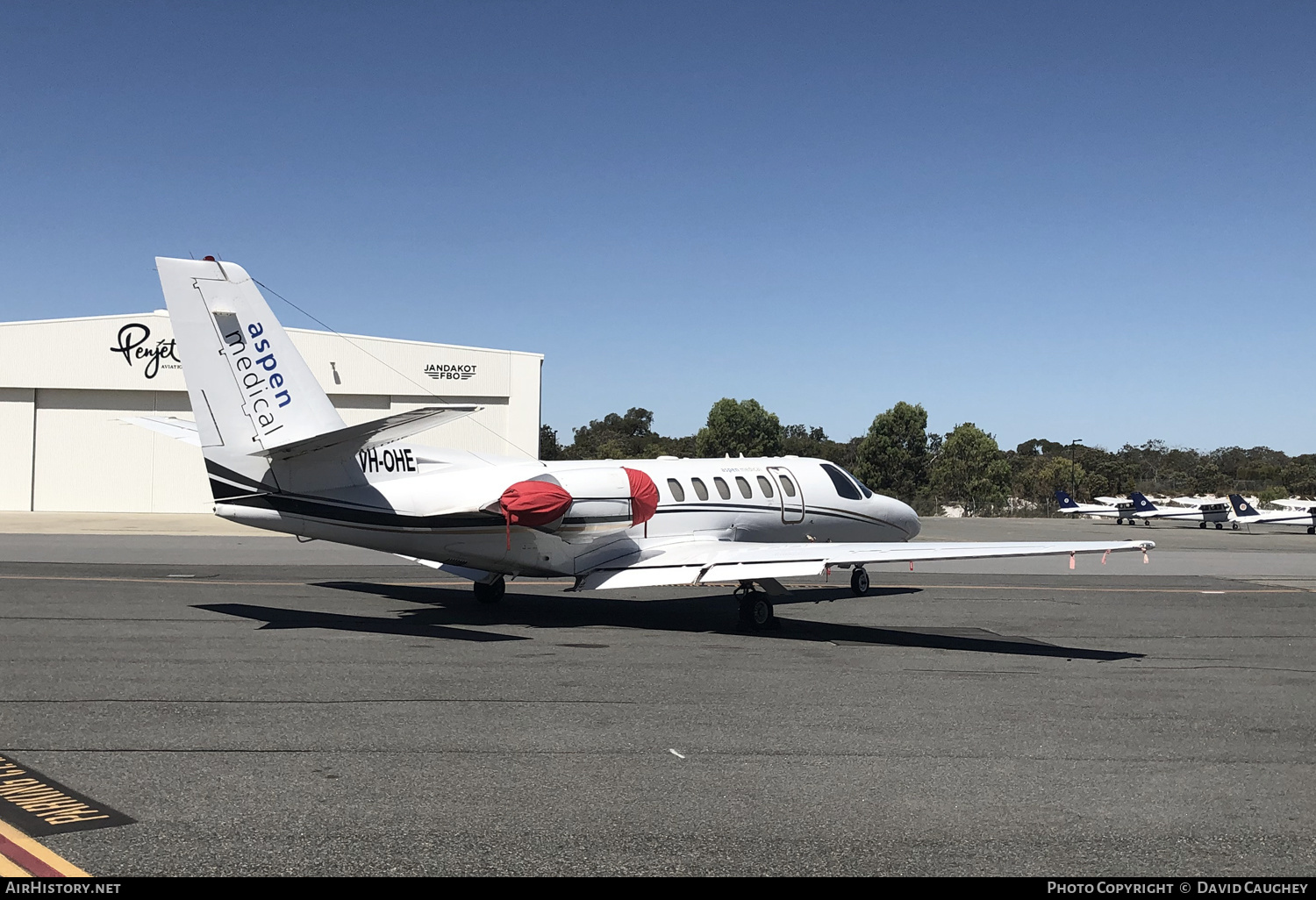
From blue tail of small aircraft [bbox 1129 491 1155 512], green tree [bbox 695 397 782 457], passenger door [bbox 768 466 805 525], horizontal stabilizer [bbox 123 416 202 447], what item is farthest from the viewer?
green tree [bbox 695 397 782 457]

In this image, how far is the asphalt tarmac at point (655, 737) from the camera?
Result: 6047mm

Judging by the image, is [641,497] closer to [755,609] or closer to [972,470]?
[755,609]

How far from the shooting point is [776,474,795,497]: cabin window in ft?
66.8

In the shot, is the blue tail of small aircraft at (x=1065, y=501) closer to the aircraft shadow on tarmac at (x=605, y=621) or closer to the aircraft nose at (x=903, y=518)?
the aircraft nose at (x=903, y=518)

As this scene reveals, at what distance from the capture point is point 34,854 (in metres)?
5.68

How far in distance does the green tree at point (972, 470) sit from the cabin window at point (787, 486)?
83.7m

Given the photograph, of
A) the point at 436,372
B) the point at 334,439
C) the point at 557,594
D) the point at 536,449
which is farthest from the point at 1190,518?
the point at 334,439

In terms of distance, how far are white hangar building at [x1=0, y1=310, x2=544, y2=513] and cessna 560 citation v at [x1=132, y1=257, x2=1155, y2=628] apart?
33941 mm

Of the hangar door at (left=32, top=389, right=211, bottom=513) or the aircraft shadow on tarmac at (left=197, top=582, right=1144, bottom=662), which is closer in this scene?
the aircraft shadow on tarmac at (left=197, top=582, right=1144, bottom=662)

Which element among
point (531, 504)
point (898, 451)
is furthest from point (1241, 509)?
point (531, 504)

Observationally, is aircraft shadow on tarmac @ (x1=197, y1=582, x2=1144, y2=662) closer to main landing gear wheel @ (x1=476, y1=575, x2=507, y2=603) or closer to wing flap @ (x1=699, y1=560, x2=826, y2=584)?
main landing gear wheel @ (x1=476, y1=575, x2=507, y2=603)

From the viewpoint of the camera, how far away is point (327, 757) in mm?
7906

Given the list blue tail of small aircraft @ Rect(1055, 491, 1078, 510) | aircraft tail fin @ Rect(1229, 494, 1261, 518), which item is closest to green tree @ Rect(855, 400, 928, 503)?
blue tail of small aircraft @ Rect(1055, 491, 1078, 510)

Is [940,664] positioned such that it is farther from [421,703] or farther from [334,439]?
[334,439]
